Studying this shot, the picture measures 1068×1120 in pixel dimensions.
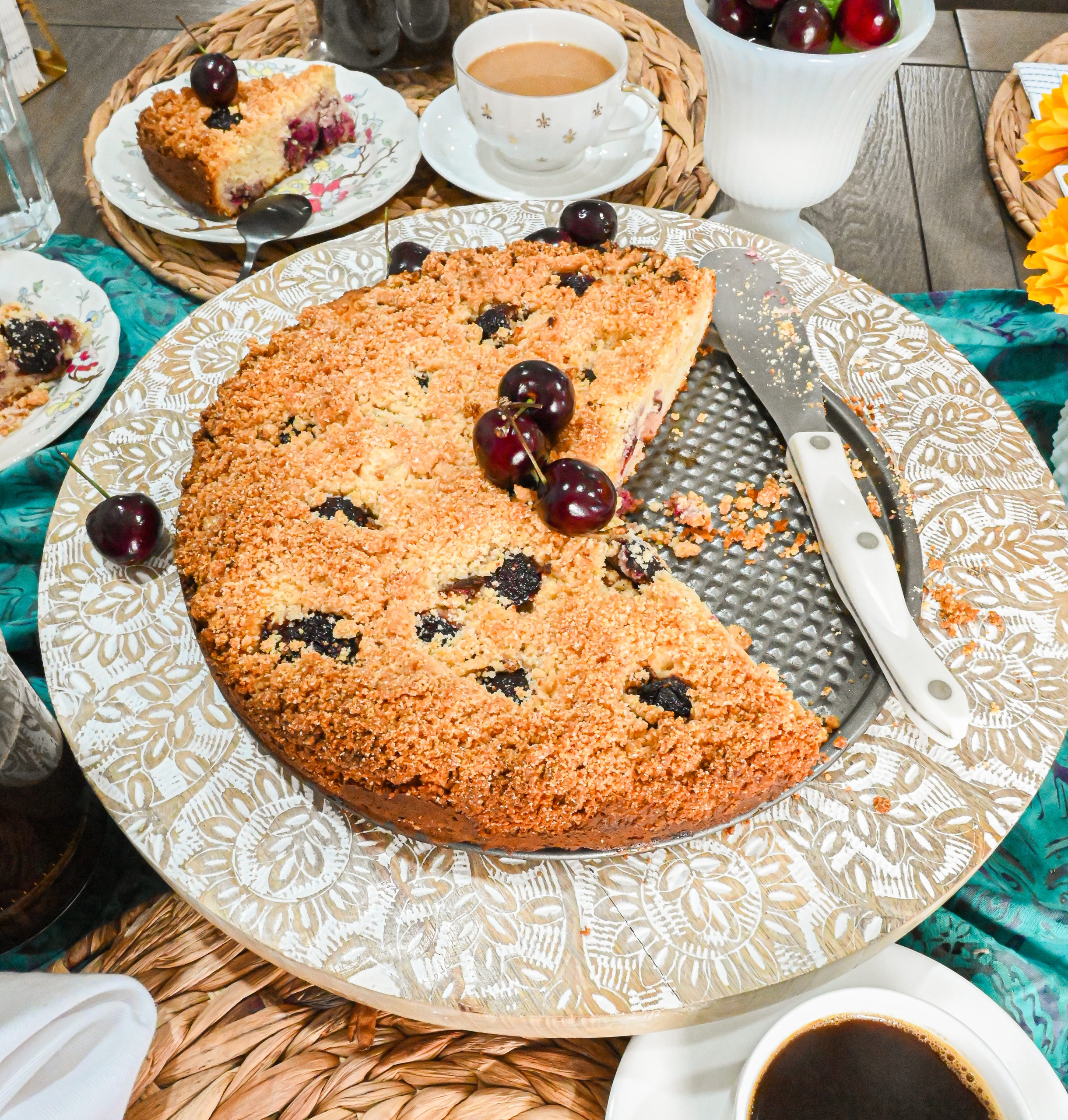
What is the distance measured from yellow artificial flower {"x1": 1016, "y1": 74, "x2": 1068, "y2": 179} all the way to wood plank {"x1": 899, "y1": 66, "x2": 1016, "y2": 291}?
0.71m

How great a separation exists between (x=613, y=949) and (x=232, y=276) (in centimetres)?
192

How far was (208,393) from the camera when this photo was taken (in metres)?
2.13

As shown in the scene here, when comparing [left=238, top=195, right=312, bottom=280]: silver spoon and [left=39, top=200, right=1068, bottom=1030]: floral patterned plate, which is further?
[left=238, top=195, right=312, bottom=280]: silver spoon

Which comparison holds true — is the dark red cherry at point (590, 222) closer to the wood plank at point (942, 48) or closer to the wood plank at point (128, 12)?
the wood plank at point (942, 48)

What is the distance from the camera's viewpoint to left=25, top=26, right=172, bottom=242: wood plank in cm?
276

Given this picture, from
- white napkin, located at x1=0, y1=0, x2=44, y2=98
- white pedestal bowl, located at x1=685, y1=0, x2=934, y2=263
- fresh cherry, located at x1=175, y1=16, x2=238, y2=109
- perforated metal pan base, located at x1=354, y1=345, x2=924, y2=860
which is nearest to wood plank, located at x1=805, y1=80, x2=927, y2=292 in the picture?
white pedestal bowl, located at x1=685, y1=0, x2=934, y2=263

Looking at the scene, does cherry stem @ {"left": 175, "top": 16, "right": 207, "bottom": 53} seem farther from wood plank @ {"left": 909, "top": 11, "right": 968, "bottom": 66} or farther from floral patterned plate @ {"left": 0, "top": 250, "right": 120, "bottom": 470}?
wood plank @ {"left": 909, "top": 11, "right": 968, "bottom": 66}

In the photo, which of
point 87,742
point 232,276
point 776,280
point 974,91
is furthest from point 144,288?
point 974,91

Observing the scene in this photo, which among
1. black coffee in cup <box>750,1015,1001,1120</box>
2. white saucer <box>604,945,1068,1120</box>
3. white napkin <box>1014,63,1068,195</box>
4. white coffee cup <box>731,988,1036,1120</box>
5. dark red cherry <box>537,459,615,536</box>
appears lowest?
white saucer <box>604,945,1068,1120</box>

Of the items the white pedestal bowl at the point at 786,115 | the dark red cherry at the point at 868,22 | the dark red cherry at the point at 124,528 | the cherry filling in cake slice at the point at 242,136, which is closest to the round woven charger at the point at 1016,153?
the white pedestal bowl at the point at 786,115

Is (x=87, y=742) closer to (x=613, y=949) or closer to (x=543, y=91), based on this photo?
(x=613, y=949)

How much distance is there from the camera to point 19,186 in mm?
2594

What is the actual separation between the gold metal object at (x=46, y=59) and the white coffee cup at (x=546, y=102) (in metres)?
1.48

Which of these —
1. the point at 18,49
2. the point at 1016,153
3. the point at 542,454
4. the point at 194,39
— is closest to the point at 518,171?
the point at 194,39
